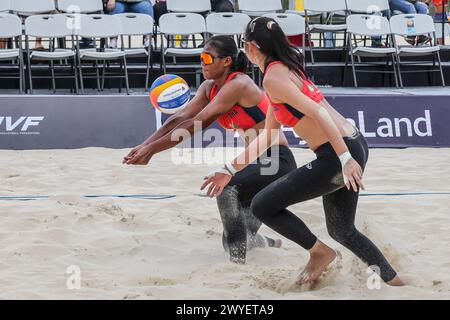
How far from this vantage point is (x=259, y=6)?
1091cm

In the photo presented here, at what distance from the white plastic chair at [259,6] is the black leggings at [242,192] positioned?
6.52 meters

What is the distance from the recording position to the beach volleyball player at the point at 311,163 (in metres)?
3.55

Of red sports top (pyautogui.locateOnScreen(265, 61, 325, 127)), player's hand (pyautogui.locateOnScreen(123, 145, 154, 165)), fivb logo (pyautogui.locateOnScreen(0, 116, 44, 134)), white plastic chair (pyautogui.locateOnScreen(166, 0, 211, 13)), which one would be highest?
red sports top (pyautogui.locateOnScreen(265, 61, 325, 127))

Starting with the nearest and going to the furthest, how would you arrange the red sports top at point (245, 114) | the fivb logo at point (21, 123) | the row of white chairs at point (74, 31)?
the red sports top at point (245, 114)
the fivb logo at point (21, 123)
the row of white chairs at point (74, 31)

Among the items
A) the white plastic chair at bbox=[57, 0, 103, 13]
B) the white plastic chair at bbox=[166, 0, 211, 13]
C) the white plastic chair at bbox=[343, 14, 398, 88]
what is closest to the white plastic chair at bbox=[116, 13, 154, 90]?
the white plastic chair at bbox=[57, 0, 103, 13]

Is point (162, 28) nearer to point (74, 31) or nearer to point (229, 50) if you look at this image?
point (74, 31)

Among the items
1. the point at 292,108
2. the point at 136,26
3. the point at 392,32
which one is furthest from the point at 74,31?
the point at 292,108

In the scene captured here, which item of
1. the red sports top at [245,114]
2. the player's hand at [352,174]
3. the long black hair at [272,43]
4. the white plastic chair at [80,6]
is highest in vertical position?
the long black hair at [272,43]

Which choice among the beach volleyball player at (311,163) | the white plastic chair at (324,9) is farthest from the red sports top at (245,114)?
the white plastic chair at (324,9)

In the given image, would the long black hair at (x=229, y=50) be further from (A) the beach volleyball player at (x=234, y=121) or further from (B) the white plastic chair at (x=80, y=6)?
(B) the white plastic chair at (x=80, y=6)

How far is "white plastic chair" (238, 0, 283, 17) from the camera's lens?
35.6 ft

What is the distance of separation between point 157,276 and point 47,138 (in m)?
4.73

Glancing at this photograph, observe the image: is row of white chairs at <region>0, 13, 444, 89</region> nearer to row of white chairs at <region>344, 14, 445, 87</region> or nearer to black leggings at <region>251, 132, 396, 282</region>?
row of white chairs at <region>344, 14, 445, 87</region>

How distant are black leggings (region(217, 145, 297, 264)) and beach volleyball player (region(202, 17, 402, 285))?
63 centimetres
